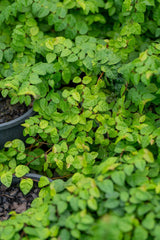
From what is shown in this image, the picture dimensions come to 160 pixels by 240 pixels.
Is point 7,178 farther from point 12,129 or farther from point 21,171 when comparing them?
point 12,129

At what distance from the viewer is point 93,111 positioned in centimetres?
216

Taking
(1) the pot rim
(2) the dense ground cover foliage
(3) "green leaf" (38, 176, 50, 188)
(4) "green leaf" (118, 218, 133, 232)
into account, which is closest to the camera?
(4) "green leaf" (118, 218, 133, 232)

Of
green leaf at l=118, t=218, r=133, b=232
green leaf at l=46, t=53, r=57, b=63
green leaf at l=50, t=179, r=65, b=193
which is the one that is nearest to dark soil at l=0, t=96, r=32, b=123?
green leaf at l=46, t=53, r=57, b=63

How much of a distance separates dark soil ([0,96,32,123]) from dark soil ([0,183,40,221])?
0.57m

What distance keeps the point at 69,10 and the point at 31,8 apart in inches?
12.8

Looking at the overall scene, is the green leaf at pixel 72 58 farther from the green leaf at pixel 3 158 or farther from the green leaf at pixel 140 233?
the green leaf at pixel 140 233

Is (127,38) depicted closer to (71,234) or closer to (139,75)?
(139,75)

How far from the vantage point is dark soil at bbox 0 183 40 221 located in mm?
2118

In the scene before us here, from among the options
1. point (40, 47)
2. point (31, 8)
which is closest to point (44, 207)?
point (40, 47)

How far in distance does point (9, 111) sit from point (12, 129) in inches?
10.5

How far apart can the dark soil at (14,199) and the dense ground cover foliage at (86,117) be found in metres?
0.13

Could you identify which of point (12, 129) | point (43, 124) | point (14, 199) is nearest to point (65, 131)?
point (43, 124)

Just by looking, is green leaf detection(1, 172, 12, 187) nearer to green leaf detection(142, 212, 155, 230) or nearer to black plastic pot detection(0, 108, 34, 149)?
black plastic pot detection(0, 108, 34, 149)

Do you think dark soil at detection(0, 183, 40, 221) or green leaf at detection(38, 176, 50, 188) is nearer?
green leaf at detection(38, 176, 50, 188)
